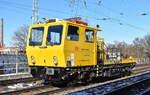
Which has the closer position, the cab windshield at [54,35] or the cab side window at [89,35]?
the cab windshield at [54,35]

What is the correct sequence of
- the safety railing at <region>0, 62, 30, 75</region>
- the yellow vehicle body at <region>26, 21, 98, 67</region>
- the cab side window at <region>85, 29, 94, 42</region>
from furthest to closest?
the safety railing at <region>0, 62, 30, 75</region> → the cab side window at <region>85, 29, 94, 42</region> → the yellow vehicle body at <region>26, 21, 98, 67</region>

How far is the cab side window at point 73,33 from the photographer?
11.3 m

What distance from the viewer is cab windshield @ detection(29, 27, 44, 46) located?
474 inches

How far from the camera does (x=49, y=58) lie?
11562 millimetres

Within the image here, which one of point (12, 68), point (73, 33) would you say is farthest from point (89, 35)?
point (12, 68)

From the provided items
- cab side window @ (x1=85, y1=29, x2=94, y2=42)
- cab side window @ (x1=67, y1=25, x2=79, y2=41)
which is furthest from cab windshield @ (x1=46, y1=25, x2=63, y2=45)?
cab side window @ (x1=85, y1=29, x2=94, y2=42)

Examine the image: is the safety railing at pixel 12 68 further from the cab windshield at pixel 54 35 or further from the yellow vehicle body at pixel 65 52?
the cab windshield at pixel 54 35

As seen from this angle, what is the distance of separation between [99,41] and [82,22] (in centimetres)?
188

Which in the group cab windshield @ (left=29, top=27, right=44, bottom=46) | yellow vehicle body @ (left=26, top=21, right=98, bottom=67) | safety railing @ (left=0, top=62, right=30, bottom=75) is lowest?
safety railing @ (left=0, top=62, right=30, bottom=75)

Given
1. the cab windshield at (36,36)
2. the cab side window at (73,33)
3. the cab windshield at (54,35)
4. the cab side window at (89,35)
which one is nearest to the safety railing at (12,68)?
the cab windshield at (36,36)

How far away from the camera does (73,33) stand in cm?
1152

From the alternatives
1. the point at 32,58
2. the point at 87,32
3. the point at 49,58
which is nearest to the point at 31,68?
the point at 32,58

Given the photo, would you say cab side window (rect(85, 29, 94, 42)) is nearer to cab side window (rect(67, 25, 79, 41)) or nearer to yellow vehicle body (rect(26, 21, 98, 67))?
yellow vehicle body (rect(26, 21, 98, 67))

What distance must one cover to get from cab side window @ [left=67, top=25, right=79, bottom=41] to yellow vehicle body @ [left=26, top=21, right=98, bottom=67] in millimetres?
147
